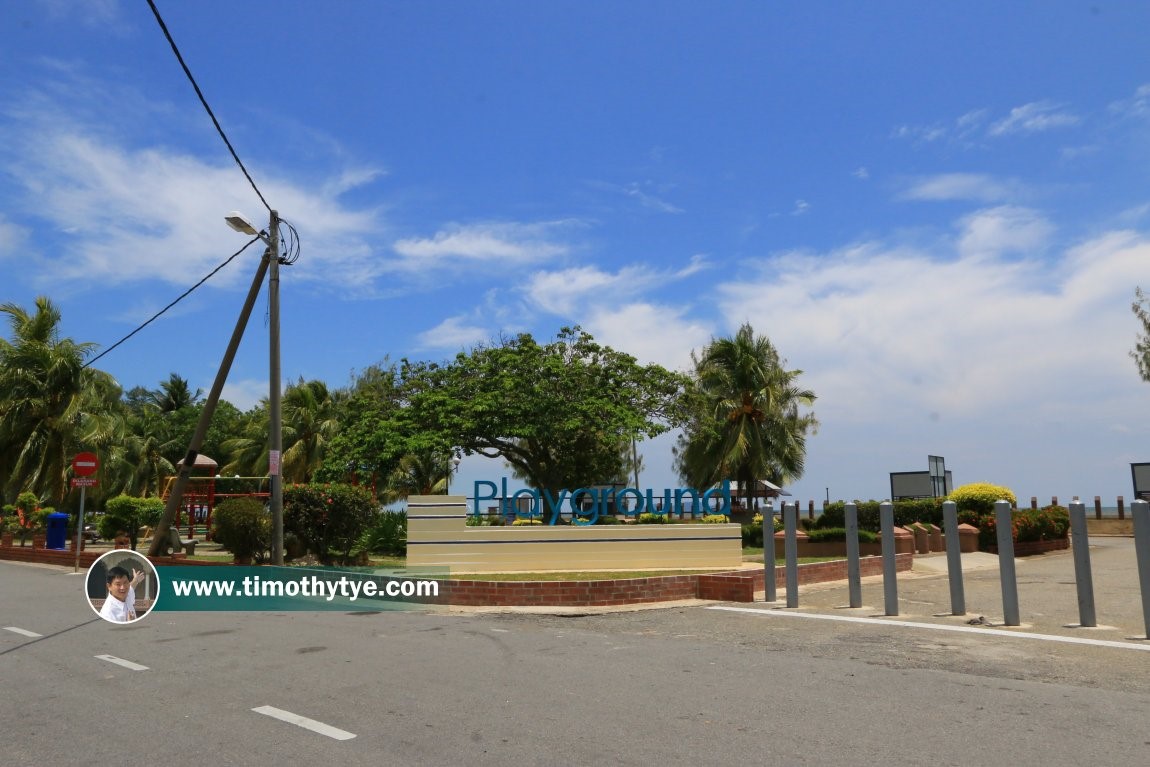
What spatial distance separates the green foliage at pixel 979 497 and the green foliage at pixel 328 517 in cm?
1776

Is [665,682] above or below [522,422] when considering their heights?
below

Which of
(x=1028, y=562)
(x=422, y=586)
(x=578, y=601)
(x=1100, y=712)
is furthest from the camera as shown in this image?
(x=1028, y=562)

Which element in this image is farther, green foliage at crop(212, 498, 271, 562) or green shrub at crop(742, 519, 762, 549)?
green shrub at crop(742, 519, 762, 549)

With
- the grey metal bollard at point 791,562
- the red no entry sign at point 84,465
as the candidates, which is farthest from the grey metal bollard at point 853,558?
the red no entry sign at point 84,465

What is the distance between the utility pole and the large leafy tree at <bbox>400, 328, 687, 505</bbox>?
6171 mm

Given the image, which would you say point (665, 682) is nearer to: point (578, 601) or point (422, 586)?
point (578, 601)

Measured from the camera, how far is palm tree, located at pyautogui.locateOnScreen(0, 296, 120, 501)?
3100 cm

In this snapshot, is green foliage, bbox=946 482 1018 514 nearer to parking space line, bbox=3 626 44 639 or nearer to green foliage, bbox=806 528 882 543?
green foliage, bbox=806 528 882 543

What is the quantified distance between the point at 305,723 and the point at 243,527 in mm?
13738

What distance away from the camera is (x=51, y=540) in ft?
87.0

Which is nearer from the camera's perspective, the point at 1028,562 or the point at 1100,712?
the point at 1100,712

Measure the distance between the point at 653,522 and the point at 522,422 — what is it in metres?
5.37

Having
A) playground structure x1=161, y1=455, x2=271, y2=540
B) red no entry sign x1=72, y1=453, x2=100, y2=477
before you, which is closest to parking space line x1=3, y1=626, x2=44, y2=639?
red no entry sign x1=72, y1=453, x2=100, y2=477

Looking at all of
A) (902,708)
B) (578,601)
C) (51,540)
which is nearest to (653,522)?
(578,601)
